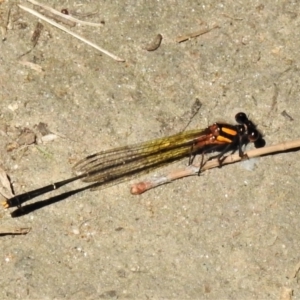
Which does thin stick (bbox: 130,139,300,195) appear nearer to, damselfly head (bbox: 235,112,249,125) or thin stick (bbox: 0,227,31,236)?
damselfly head (bbox: 235,112,249,125)

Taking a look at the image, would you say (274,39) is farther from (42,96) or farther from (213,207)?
(42,96)

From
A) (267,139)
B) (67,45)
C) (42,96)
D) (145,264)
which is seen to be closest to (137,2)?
(67,45)

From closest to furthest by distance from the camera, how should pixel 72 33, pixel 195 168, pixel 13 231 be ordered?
pixel 13 231 < pixel 195 168 < pixel 72 33

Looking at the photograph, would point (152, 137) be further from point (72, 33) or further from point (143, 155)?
point (72, 33)

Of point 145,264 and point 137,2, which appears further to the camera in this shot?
point 137,2

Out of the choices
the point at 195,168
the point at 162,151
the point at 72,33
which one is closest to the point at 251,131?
the point at 195,168

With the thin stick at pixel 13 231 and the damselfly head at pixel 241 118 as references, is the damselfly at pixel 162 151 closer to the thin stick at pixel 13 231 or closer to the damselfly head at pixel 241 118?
the damselfly head at pixel 241 118
